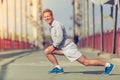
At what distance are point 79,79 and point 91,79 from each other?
24cm

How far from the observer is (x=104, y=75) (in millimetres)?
10570

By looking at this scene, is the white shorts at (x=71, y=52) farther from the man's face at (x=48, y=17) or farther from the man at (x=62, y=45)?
the man's face at (x=48, y=17)

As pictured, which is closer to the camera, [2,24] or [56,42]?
[56,42]

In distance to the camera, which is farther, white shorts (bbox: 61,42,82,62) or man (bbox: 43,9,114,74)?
white shorts (bbox: 61,42,82,62)

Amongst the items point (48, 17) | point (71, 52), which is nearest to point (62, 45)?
point (71, 52)

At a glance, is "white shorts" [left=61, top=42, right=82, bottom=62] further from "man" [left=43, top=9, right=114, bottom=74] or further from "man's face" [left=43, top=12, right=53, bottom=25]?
"man's face" [left=43, top=12, right=53, bottom=25]

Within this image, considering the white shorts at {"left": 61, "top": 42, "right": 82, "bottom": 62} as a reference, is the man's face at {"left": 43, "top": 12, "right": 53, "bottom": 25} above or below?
above

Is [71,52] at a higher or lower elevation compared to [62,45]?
lower

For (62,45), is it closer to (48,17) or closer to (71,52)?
(71,52)

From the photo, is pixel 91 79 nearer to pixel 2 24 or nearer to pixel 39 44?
pixel 2 24

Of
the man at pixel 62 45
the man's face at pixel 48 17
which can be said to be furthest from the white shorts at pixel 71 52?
the man's face at pixel 48 17

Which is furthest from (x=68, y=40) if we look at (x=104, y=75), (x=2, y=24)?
(x=2, y=24)

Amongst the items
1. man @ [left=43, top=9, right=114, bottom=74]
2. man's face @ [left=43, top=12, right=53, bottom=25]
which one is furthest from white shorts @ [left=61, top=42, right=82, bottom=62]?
man's face @ [left=43, top=12, right=53, bottom=25]

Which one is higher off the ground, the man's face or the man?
the man's face
